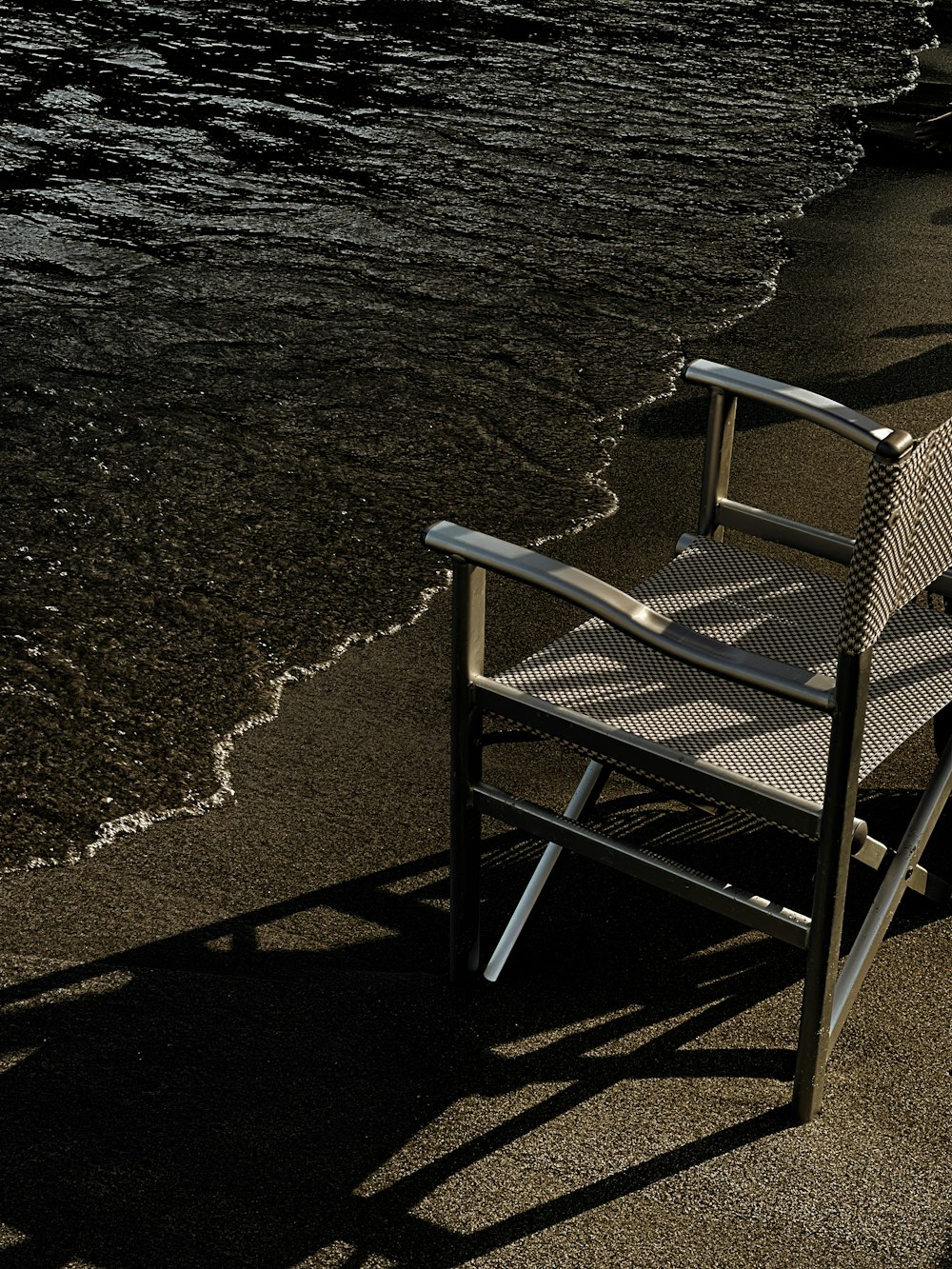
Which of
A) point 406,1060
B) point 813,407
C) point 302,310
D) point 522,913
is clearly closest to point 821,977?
point 522,913

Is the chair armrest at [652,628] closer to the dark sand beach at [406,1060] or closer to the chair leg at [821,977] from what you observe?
the chair leg at [821,977]

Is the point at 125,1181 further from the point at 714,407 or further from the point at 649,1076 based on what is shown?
the point at 714,407

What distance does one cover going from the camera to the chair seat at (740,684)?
79.7 inches

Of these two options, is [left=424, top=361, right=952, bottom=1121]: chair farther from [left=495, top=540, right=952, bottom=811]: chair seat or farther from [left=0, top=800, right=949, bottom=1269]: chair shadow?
[left=0, top=800, right=949, bottom=1269]: chair shadow

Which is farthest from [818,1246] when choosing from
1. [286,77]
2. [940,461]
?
[286,77]

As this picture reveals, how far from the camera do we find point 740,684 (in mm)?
1880

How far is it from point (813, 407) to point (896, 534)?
0.50 meters

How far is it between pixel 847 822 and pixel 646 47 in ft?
29.6

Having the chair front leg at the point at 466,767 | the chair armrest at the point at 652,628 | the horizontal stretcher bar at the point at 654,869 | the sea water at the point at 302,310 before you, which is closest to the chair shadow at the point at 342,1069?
the chair front leg at the point at 466,767

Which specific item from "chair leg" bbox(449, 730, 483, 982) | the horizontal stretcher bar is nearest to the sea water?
"chair leg" bbox(449, 730, 483, 982)

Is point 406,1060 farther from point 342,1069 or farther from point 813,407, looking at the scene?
point 813,407

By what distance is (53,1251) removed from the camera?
1.87 m

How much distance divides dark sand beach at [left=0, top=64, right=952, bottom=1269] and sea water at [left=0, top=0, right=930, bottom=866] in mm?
279

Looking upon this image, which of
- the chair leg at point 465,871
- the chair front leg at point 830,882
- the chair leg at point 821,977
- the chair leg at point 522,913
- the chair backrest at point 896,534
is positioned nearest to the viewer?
the chair backrest at point 896,534
